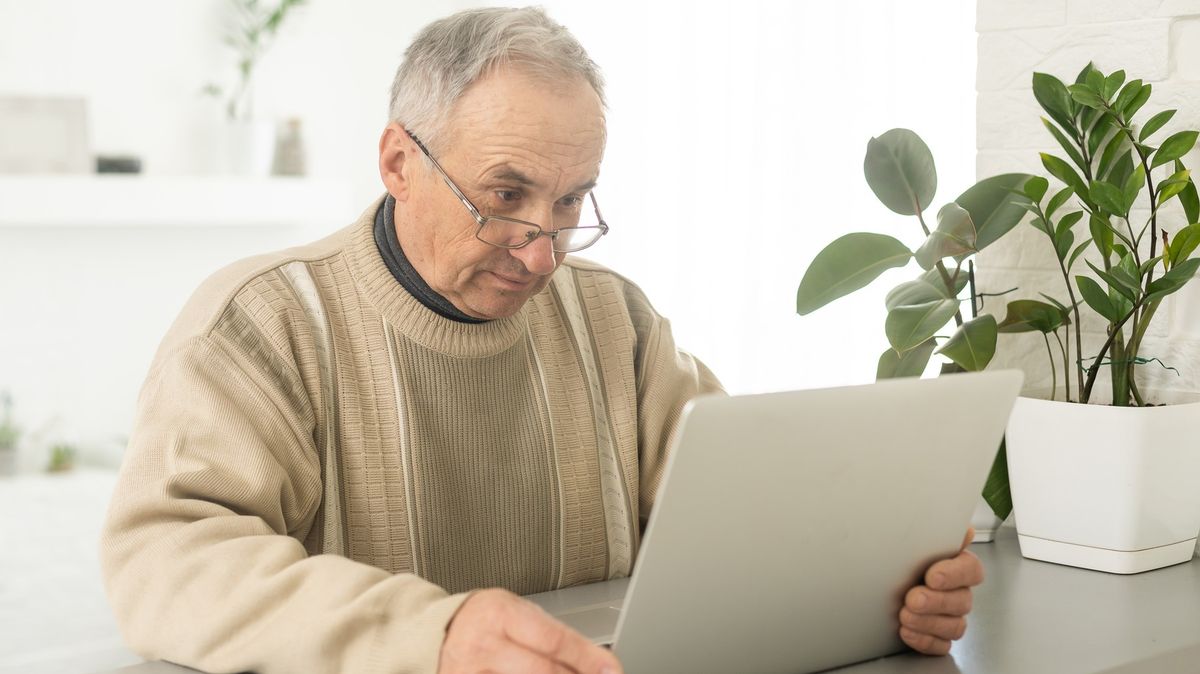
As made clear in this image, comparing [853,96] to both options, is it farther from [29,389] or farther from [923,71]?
[29,389]

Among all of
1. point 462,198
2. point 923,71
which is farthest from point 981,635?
point 923,71

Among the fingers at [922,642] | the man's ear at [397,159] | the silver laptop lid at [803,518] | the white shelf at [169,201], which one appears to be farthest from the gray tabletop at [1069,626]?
the white shelf at [169,201]

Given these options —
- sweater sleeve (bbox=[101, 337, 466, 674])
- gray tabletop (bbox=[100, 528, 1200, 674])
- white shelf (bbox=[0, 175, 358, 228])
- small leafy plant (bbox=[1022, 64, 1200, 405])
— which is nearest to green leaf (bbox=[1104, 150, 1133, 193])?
small leafy plant (bbox=[1022, 64, 1200, 405])

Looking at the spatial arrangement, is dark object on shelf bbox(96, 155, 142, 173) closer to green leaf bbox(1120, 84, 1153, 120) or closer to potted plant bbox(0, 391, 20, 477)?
potted plant bbox(0, 391, 20, 477)

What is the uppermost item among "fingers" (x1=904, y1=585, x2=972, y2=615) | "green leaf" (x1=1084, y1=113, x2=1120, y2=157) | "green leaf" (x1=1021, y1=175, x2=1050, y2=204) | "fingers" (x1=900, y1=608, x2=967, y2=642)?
"green leaf" (x1=1084, y1=113, x2=1120, y2=157)

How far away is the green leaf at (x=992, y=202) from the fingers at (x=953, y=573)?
2.37 ft

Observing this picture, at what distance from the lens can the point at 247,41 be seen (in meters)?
4.32

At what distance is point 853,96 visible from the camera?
3039 millimetres

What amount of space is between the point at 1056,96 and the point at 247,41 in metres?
3.19

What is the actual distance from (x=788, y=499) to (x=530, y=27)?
75 centimetres

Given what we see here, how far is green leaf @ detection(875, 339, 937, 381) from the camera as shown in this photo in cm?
186

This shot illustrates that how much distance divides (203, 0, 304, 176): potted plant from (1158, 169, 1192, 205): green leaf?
3217mm

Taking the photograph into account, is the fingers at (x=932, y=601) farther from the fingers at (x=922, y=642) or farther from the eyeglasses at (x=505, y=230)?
the eyeglasses at (x=505, y=230)

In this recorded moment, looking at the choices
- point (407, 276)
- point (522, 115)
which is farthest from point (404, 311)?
point (522, 115)
